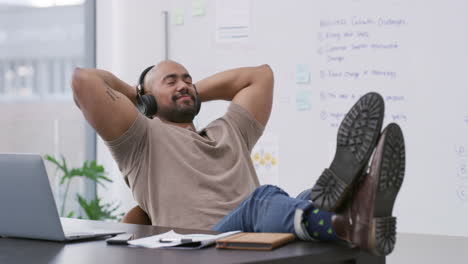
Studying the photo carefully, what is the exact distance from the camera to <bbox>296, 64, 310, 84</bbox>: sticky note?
11.2ft

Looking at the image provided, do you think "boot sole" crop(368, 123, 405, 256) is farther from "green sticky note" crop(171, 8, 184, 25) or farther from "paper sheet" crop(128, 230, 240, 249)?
"green sticky note" crop(171, 8, 184, 25)

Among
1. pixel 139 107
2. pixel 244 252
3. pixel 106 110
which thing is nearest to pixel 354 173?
pixel 244 252

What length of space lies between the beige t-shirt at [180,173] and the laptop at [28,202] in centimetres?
66

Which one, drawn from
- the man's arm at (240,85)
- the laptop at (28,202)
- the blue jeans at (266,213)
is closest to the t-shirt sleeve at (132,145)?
the man's arm at (240,85)

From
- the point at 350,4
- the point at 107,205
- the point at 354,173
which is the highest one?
the point at 350,4

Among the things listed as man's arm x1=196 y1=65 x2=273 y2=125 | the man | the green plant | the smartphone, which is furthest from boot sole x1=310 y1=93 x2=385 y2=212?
the green plant

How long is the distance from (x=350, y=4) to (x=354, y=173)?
6.42 feet

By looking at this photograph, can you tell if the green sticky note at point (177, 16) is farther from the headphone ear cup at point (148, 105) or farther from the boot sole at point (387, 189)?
the boot sole at point (387, 189)

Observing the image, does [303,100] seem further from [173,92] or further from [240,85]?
[173,92]

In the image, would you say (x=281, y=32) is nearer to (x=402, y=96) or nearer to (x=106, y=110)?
(x=402, y=96)

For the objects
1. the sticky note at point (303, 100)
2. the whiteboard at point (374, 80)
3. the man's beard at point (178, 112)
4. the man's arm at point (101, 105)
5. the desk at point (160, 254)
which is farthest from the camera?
the sticky note at point (303, 100)

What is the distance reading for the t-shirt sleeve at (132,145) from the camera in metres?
2.30

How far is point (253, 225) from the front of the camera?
5.63ft

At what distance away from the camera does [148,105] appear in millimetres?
2578
